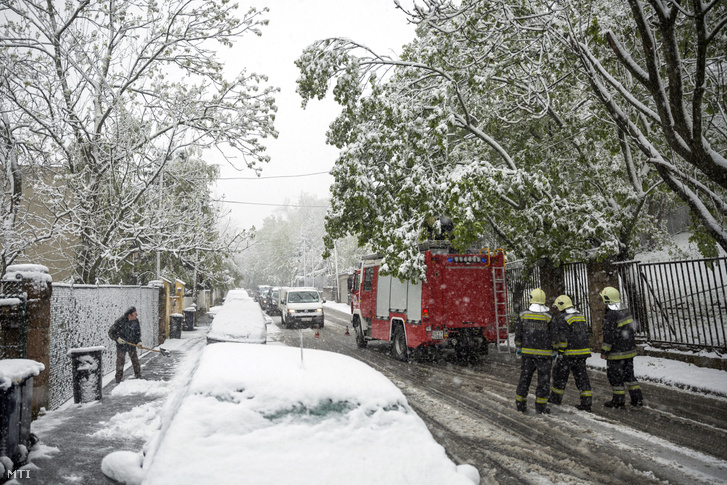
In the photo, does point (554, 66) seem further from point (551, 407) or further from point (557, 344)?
point (551, 407)

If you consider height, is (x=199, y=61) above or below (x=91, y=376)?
above

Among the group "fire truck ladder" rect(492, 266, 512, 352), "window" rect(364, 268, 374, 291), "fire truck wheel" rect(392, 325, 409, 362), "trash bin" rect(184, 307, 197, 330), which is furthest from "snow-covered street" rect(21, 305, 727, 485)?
"trash bin" rect(184, 307, 197, 330)

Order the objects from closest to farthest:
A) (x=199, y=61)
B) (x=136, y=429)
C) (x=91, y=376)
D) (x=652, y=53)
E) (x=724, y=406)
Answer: (x=652, y=53)
(x=136, y=429)
(x=724, y=406)
(x=91, y=376)
(x=199, y=61)

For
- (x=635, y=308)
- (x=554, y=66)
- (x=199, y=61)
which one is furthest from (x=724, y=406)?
(x=199, y=61)

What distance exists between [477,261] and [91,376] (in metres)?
8.60

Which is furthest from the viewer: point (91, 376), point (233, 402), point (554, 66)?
point (554, 66)

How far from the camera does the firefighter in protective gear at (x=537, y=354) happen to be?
6965mm

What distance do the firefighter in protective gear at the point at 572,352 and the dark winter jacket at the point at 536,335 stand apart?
267mm

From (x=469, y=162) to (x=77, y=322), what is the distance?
31.3 ft

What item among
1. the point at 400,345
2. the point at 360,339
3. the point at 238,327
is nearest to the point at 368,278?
the point at 360,339

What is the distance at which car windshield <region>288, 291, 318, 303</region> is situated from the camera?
80.6 feet

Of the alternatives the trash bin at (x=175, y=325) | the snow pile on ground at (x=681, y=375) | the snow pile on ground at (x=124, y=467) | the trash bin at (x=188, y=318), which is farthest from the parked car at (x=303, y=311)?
the snow pile on ground at (x=124, y=467)

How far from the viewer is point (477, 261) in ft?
38.4

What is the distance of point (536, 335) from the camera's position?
7086 mm
